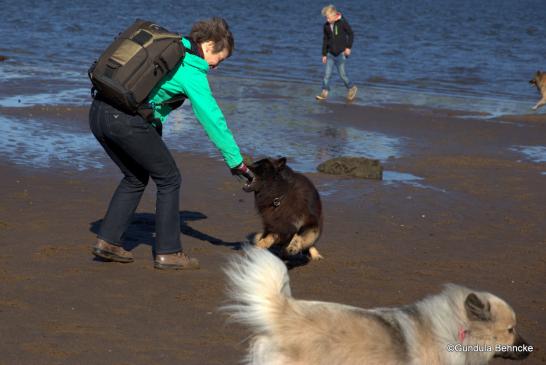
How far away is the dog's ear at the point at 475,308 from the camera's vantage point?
4324 mm

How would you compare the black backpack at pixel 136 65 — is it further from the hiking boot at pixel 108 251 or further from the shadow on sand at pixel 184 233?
the shadow on sand at pixel 184 233

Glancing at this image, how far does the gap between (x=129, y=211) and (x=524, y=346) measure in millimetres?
3463

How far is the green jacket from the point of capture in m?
6.44

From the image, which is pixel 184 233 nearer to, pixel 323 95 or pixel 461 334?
pixel 461 334

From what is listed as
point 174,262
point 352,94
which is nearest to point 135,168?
point 174,262

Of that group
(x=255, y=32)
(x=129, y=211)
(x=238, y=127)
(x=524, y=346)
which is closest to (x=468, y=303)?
(x=524, y=346)

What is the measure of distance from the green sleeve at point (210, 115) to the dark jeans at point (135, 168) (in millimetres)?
392

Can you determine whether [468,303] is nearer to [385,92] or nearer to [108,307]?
[108,307]

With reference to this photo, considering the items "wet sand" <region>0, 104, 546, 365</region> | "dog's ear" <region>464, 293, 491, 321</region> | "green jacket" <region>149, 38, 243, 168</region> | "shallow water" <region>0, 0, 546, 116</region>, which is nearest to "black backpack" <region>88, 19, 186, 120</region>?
"green jacket" <region>149, 38, 243, 168</region>

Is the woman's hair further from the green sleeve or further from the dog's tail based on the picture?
the dog's tail

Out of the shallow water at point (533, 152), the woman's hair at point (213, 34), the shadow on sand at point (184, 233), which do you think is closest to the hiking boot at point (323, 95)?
the shallow water at point (533, 152)

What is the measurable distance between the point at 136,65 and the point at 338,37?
12.5m

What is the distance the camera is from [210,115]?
648cm

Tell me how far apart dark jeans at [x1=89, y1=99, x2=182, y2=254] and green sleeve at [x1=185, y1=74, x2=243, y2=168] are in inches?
15.4
